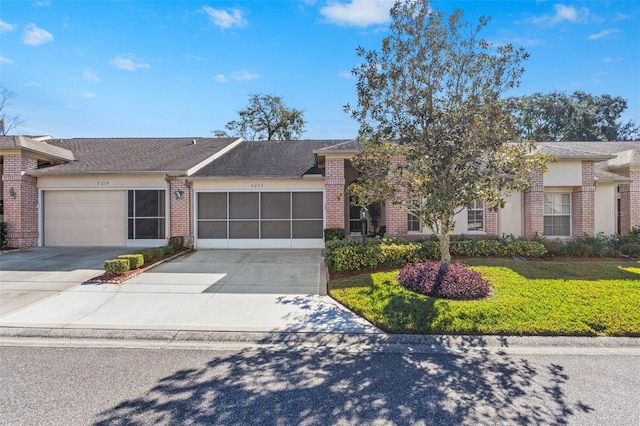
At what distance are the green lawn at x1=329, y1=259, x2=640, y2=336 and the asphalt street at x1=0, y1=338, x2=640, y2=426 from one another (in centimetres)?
51

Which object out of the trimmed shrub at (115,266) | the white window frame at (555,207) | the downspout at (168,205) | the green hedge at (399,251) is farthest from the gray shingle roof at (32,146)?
Answer: the white window frame at (555,207)

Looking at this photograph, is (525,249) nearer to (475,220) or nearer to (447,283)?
(475,220)

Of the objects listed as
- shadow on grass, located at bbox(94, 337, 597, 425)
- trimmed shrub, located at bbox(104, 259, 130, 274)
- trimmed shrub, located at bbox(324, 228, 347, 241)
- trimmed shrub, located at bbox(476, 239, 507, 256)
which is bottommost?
shadow on grass, located at bbox(94, 337, 597, 425)

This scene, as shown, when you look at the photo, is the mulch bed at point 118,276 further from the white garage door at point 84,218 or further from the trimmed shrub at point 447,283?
the trimmed shrub at point 447,283

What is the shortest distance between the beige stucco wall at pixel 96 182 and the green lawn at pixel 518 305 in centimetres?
997

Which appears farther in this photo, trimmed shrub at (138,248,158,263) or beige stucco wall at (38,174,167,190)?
beige stucco wall at (38,174,167,190)

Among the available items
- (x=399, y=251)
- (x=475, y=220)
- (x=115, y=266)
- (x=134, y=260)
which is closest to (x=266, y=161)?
(x=134, y=260)

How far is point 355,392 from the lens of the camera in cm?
357

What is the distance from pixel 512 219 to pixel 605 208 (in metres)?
4.67

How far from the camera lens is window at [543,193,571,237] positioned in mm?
12367

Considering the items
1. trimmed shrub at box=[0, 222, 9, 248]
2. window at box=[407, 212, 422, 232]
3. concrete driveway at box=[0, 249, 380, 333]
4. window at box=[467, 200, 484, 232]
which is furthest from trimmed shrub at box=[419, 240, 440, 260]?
trimmed shrub at box=[0, 222, 9, 248]

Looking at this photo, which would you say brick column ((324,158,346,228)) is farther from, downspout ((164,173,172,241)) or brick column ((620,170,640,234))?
brick column ((620,170,640,234))

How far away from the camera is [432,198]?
622 centimetres

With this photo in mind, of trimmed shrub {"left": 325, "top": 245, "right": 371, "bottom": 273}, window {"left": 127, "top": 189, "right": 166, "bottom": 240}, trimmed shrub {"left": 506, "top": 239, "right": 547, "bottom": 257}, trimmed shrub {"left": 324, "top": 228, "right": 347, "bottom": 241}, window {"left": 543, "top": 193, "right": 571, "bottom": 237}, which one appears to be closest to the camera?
trimmed shrub {"left": 325, "top": 245, "right": 371, "bottom": 273}
